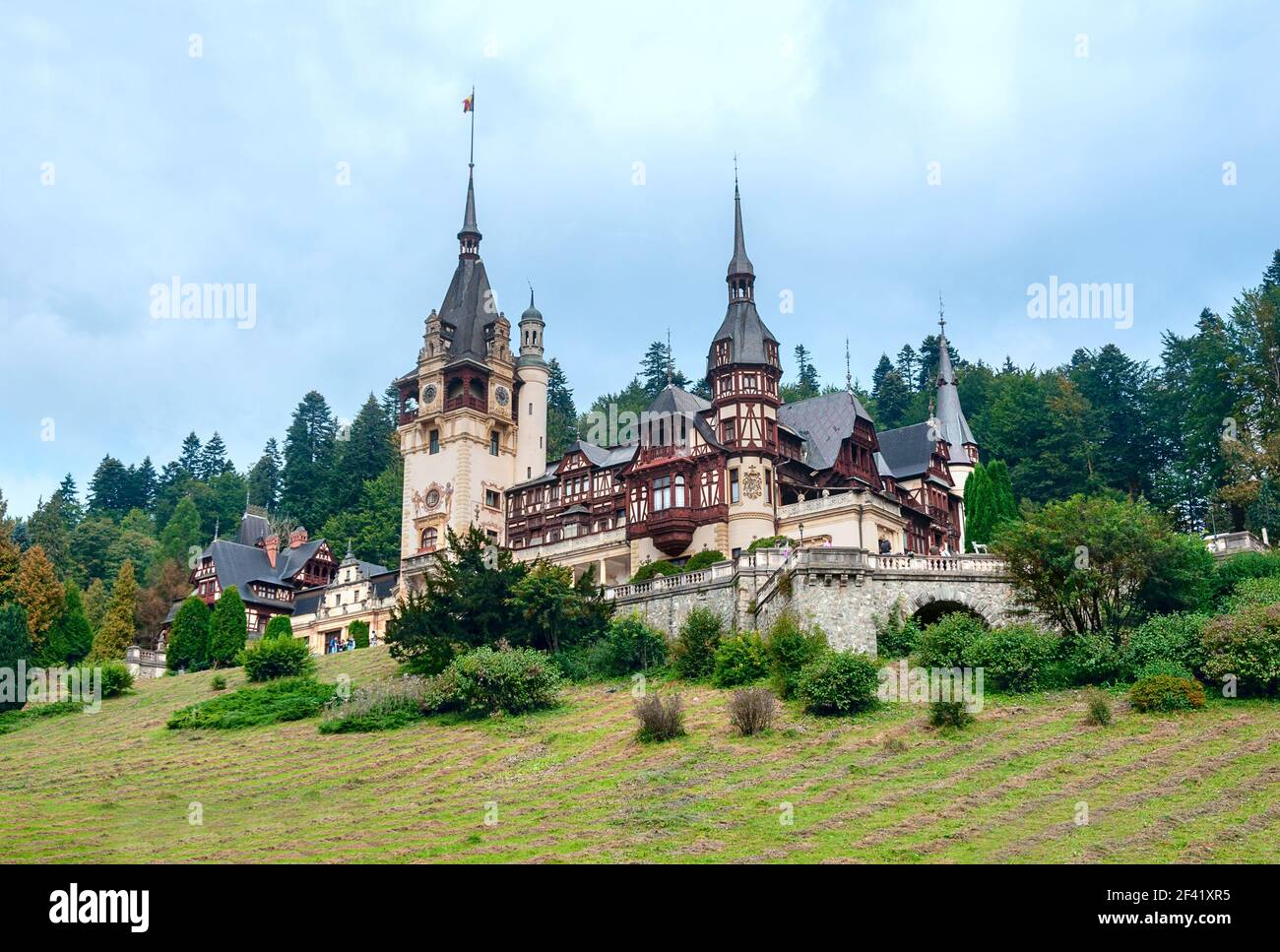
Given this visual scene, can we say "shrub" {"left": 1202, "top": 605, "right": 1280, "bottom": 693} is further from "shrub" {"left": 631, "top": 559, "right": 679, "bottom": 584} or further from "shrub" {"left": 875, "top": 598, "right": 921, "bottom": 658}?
"shrub" {"left": 631, "top": 559, "right": 679, "bottom": 584}

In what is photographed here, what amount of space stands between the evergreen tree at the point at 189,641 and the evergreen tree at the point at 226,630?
0.43m

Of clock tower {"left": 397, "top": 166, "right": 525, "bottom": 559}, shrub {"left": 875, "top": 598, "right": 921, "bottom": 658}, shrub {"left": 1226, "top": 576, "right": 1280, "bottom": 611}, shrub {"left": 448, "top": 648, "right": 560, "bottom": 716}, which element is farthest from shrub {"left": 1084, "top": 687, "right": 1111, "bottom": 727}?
clock tower {"left": 397, "top": 166, "right": 525, "bottom": 559}

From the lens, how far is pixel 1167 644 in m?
43.3

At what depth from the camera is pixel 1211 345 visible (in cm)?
6888

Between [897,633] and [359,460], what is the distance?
7686 centimetres

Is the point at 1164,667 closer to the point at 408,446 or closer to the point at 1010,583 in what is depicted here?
the point at 1010,583

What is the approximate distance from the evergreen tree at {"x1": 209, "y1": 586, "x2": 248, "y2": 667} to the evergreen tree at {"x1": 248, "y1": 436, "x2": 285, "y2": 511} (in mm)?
58036

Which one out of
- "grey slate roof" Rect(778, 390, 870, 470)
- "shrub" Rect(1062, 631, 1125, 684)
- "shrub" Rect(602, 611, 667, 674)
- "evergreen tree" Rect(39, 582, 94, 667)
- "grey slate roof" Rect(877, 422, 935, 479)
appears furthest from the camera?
"evergreen tree" Rect(39, 582, 94, 667)

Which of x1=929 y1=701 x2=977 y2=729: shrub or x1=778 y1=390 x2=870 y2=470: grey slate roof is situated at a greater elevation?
x1=778 y1=390 x2=870 y2=470: grey slate roof

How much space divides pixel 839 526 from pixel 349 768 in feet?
90.9

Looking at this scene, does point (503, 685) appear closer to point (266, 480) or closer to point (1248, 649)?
point (1248, 649)

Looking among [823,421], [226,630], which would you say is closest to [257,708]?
[226,630]

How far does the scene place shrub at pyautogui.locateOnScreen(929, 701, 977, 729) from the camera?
132 ft
